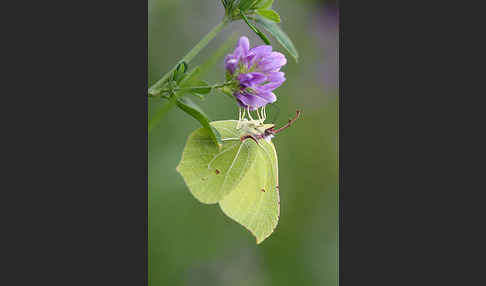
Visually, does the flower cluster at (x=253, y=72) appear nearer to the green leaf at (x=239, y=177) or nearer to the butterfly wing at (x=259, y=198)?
Answer: the green leaf at (x=239, y=177)

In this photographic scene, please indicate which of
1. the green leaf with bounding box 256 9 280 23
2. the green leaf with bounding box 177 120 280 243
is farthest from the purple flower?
the green leaf with bounding box 177 120 280 243

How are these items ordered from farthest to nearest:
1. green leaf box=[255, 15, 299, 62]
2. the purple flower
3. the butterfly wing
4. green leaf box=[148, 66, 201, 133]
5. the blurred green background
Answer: the blurred green background
the butterfly wing
green leaf box=[255, 15, 299, 62]
the purple flower
green leaf box=[148, 66, 201, 133]

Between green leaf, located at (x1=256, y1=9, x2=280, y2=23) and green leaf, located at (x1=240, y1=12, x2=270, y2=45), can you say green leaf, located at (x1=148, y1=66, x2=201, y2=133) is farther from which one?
green leaf, located at (x1=256, y1=9, x2=280, y2=23)

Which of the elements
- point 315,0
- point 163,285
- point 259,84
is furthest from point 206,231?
point 315,0

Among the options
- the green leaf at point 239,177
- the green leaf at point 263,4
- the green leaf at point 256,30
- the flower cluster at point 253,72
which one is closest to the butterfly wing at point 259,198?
the green leaf at point 239,177

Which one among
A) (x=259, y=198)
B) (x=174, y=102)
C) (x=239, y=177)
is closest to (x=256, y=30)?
(x=174, y=102)

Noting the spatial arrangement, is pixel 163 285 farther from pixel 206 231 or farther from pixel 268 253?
pixel 268 253

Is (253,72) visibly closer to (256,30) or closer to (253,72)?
(253,72)
